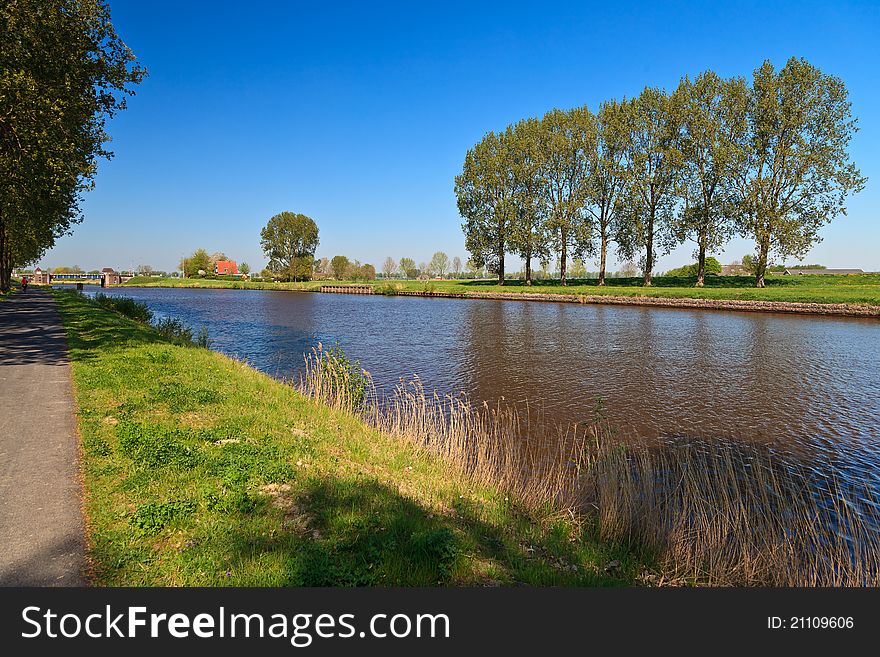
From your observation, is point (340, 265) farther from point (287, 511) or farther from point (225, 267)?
point (287, 511)

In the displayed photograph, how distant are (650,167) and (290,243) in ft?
288

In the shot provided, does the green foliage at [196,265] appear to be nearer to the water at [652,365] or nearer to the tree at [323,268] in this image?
the tree at [323,268]

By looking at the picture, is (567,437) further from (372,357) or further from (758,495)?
(372,357)

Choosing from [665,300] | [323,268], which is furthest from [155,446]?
[323,268]

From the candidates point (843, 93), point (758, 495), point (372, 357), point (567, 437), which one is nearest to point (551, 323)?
point (372, 357)

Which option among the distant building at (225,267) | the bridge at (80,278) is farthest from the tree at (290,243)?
the distant building at (225,267)

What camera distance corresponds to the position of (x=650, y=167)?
5712 centimetres

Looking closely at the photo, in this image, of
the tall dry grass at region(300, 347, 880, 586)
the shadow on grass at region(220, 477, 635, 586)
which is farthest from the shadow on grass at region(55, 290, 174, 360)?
the shadow on grass at region(220, 477, 635, 586)

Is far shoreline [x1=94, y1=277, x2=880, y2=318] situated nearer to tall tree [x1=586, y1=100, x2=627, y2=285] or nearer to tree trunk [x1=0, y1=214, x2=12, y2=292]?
tall tree [x1=586, y1=100, x2=627, y2=285]

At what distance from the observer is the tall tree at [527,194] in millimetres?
63500

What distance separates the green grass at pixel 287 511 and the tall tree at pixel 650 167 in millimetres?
58139

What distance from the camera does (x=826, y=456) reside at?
9.62m

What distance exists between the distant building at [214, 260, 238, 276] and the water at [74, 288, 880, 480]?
137m

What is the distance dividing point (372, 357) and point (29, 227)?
1259 inches
